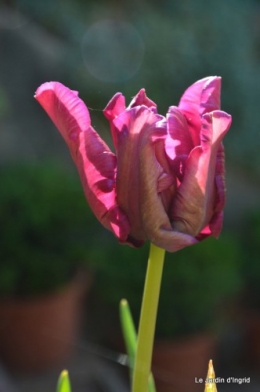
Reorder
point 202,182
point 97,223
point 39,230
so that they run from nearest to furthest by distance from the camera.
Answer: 1. point 202,182
2. point 39,230
3. point 97,223

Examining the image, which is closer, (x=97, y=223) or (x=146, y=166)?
(x=146, y=166)

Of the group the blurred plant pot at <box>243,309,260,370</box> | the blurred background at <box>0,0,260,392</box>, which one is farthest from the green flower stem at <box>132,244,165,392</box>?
the blurred plant pot at <box>243,309,260,370</box>

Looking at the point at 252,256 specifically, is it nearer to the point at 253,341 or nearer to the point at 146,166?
the point at 253,341

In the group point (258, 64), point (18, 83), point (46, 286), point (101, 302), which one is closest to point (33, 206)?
point (46, 286)

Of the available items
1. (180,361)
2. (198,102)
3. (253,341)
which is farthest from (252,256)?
(198,102)

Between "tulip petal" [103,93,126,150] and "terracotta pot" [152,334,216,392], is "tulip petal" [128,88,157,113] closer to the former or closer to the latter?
"tulip petal" [103,93,126,150]

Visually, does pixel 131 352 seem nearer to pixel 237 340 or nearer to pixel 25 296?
pixel 25 296

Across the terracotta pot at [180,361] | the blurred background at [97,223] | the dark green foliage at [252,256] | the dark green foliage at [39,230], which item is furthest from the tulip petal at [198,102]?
the dark green foliage at [252,256]
